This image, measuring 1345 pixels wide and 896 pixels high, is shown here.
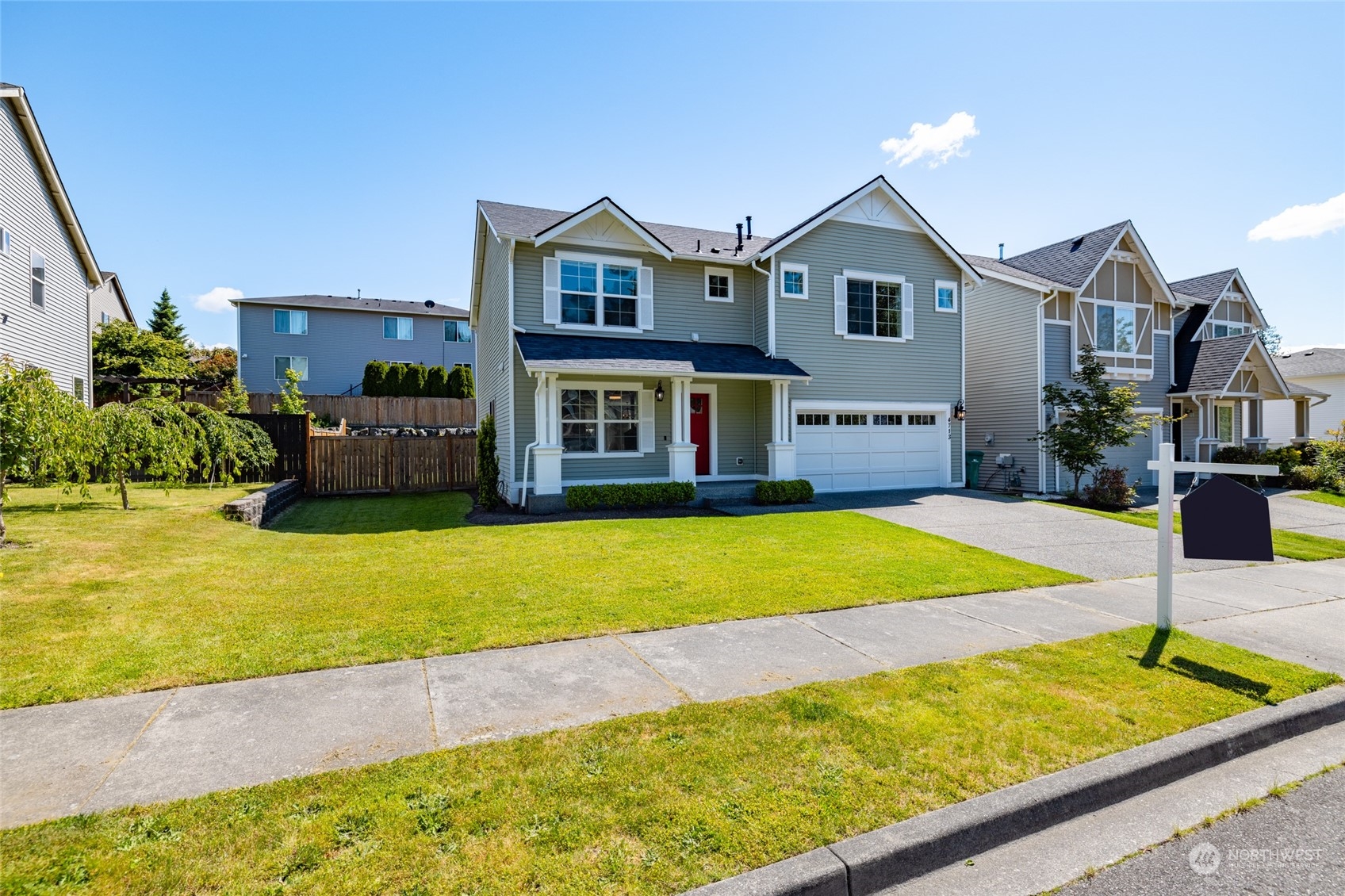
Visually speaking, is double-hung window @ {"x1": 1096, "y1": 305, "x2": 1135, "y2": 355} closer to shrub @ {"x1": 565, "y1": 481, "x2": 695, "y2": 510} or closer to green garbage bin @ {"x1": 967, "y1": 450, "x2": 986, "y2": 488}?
green garbage bin @ {"x1": 967, "y1": 450, "x2": 986, "y2": 488}

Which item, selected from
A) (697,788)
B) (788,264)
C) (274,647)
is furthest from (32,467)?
(788,264)

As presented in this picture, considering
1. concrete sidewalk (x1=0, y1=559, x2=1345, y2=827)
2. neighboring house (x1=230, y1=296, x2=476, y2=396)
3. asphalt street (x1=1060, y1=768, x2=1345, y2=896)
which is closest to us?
asphalt street (x1=1060, y1=768, x2=1345, y2=896)

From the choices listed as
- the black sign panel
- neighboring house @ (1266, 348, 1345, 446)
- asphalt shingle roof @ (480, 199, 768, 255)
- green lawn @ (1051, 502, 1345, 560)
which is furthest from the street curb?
neighboring house @ (1266, 348, 1345, 446)

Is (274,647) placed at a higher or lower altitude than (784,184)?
lower

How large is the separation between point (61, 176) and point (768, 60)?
17862mm

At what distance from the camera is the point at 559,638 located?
17.5ft

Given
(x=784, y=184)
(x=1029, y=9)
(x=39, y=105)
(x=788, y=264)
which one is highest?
(x=39, y=105)

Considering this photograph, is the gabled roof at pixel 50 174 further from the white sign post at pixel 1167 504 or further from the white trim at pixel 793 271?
the white sign post at pixel 1167 504

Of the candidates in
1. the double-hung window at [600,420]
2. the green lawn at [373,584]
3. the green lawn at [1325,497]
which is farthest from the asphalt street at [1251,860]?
the green lawn at [1325,497]

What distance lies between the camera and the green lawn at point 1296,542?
1020 cm

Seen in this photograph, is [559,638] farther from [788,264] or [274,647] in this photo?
[788,264]

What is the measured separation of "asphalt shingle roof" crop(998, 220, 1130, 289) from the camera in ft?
63.4

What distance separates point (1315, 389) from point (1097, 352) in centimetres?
2857

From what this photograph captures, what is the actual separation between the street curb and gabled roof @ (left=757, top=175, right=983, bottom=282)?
545 inches
